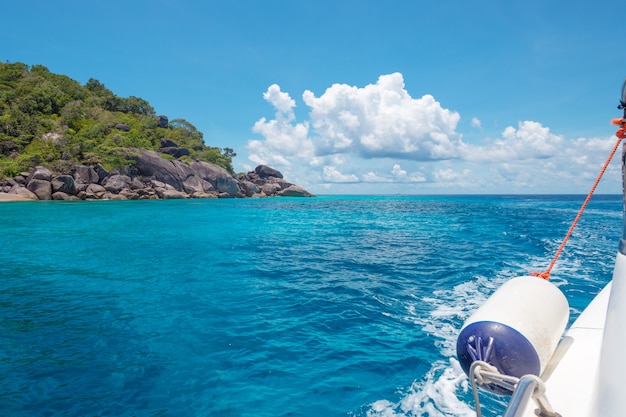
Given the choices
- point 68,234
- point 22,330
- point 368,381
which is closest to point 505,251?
point 368,381

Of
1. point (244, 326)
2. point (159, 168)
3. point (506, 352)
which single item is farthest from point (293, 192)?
point (506, 352)

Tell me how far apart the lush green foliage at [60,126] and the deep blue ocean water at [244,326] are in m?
52.9

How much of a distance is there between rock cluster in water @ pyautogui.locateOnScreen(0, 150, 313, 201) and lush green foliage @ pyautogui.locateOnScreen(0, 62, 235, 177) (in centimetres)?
301

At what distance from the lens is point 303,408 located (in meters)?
4.76

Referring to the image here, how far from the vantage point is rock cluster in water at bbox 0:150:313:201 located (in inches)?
1983

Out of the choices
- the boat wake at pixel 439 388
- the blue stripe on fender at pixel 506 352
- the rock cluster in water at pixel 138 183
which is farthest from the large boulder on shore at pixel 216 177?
the blue stripe on fender at pixel 506 352

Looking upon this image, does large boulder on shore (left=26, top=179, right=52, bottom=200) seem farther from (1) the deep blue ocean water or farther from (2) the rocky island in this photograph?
(1) the deep blue ocean water

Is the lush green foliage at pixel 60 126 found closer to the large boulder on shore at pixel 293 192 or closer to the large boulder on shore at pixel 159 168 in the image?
the large boulder on shore at pixel 159 168

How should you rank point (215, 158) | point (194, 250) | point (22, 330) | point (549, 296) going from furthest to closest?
point (215, 158), point (194, 250), point (22, 330), point (549, 296)

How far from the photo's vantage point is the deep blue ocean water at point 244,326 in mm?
4941

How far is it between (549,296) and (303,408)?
11.9 ft

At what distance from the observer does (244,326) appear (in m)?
7.54

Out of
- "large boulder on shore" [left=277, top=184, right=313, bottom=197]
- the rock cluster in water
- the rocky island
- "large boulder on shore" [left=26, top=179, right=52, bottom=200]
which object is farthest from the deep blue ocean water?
"large boulder on shore" [left=277, top=184, right=313, bottom=197]

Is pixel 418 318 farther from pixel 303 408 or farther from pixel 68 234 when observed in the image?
pixel 68 234
